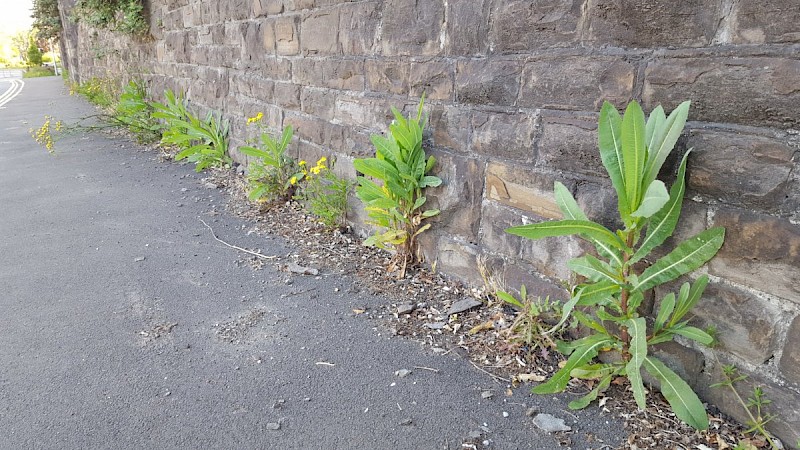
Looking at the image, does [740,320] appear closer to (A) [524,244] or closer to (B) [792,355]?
(B) [792,355]

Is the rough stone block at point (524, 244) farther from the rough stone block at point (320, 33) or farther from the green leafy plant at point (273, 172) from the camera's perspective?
the green leafy plant at point (273, 172)

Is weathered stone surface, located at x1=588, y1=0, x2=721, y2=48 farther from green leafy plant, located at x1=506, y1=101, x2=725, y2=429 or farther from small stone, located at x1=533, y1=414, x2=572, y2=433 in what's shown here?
small stone, located at x1=533, y1=414, x2=572, y2=433

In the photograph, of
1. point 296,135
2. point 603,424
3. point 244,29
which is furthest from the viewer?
point 244,29

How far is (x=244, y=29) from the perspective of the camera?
5137 millimetres

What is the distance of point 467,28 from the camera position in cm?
264

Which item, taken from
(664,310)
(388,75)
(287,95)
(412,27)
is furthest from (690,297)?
(287,95)

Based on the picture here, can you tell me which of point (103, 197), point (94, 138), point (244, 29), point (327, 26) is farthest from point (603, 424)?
point (94, 138)

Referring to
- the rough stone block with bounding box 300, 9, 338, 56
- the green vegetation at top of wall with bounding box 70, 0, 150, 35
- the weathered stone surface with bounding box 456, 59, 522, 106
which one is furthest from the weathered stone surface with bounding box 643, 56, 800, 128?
the green vegetation at top of wall with bounding box 70, 0, 150, 35

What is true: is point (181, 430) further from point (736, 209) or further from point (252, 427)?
point (736, 209)

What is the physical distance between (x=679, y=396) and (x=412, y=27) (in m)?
2.23

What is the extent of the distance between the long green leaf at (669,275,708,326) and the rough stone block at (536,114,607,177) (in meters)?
0.53

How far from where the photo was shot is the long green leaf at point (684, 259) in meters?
1.79

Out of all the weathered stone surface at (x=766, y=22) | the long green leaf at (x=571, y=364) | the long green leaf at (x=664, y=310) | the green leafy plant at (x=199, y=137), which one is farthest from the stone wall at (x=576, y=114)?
the green leafy plant at (x=199, y=137)

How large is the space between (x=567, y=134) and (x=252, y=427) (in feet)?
5.71
